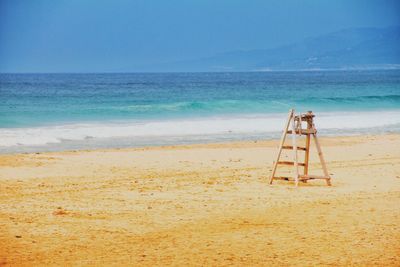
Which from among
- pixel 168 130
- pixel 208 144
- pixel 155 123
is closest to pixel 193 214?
pixel 208 144

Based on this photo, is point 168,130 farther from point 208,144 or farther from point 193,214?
point 193,214

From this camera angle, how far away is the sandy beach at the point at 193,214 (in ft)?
26.1

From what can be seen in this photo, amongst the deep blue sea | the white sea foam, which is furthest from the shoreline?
the white sea foam

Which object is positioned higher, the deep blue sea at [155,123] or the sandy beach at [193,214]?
the deep blue sea at [155,123]

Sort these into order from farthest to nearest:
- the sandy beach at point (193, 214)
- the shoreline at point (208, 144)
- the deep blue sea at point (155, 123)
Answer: the deep blue sea at point (155, 123) < the shoreline at point (208, 144) < the sandy beach at point (193, 214)

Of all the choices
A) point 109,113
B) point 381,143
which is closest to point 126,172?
point 381,143

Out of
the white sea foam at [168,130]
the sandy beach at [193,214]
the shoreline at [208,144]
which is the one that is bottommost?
the sandy beach at [193,214]

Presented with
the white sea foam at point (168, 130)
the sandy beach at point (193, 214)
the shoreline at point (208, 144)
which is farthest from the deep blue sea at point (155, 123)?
the sandy beach at point (193, 214)

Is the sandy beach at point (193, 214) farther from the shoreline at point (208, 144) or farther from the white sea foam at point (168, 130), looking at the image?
the white sea foam at point (168, 130)

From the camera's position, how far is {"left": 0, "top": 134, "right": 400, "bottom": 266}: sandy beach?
7941 millimetres

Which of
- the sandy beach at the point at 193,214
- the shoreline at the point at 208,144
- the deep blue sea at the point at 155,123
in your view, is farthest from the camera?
the deep blue sea at the point at 155,123

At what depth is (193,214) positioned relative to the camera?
10070mm

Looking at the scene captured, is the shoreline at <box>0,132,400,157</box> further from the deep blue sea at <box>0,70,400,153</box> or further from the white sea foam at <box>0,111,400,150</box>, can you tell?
the white sea foam at <box>0,111,400,150</box>

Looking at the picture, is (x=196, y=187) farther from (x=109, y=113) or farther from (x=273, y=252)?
(x=109, y=113)
